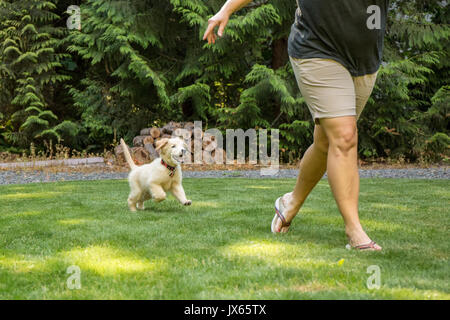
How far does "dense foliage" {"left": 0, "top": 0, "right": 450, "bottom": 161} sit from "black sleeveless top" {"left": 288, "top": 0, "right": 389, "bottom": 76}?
7.09 metres

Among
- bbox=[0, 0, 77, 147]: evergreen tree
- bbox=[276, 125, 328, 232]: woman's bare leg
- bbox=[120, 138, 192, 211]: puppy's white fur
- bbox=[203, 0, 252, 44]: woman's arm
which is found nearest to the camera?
bbox=[203, 0, 252, 44]: woman's arm

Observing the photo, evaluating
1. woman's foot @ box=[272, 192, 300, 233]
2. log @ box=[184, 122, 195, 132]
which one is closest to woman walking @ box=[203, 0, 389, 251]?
woman's foot @ box=[272, 192, 300, 233]

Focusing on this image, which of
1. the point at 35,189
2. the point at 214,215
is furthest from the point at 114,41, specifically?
the point at 214,215

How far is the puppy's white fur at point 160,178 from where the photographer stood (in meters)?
4.57

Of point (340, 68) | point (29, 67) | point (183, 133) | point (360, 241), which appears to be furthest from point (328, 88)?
point (29, 67)

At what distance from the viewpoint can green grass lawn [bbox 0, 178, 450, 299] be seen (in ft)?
7.10

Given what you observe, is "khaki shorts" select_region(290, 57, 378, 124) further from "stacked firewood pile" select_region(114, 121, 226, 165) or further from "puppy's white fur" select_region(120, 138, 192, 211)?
"stacked firewood pile" select_region(114, 121, 226, 165)

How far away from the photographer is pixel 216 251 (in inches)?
114

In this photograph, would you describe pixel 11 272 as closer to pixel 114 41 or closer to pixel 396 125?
pixel 114 41

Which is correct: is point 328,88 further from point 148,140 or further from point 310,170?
point 148,140

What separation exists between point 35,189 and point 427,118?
27.5 ft

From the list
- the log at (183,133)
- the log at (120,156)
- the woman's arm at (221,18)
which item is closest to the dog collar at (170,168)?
the woman's arm at (221,18)

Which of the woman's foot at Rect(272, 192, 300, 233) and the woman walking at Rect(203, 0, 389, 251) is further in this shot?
the woman's foot at Rect(272, 192, 300, 233)
